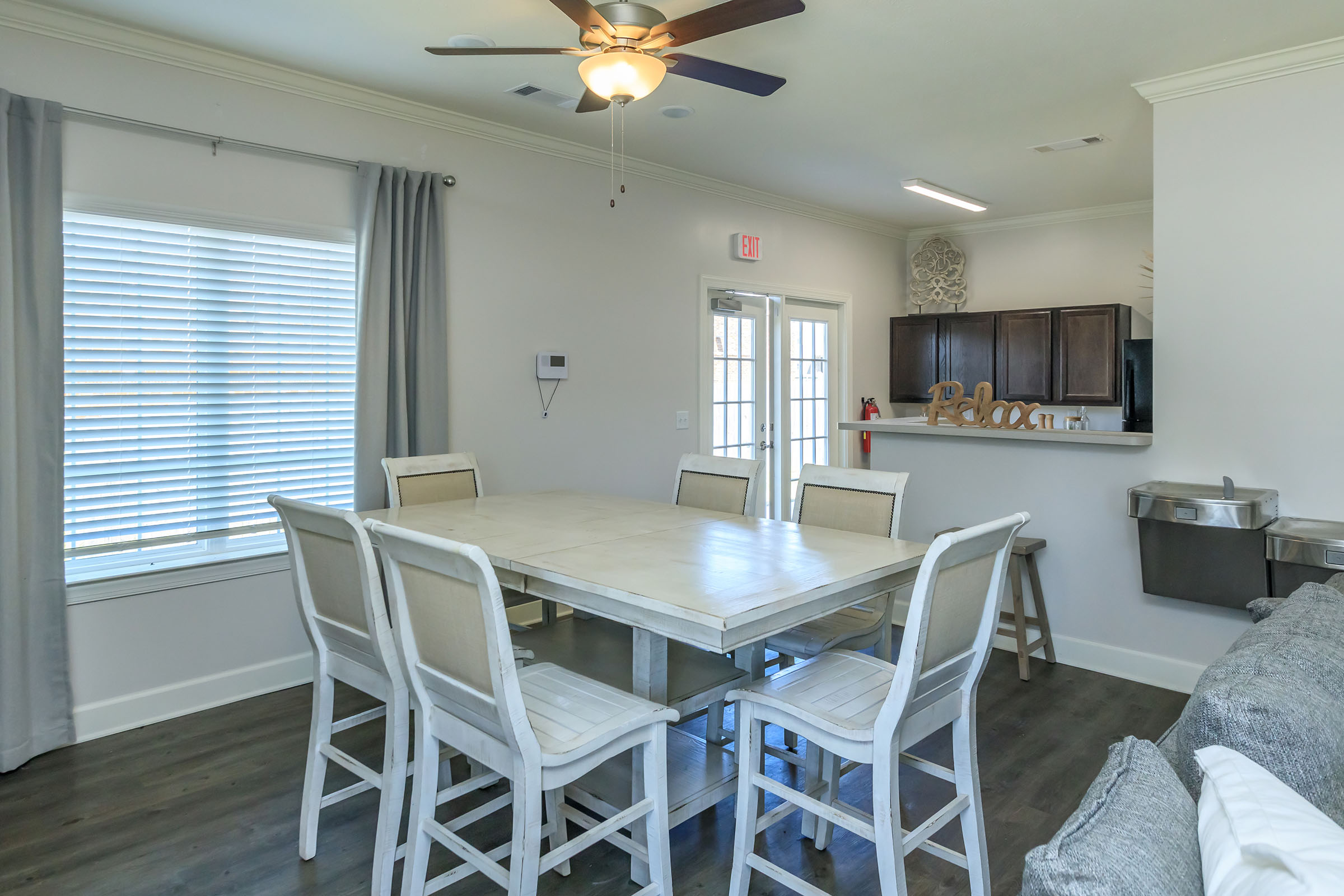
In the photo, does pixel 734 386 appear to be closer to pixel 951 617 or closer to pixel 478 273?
pixel 478 273

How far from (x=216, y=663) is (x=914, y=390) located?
5495mm

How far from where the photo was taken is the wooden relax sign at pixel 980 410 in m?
3.95

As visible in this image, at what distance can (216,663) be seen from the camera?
3.33 m

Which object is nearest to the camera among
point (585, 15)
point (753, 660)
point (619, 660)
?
point (585, 15)

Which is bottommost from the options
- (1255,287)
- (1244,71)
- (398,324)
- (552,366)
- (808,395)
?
(808,395)

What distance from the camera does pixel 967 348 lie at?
6551 millimetres

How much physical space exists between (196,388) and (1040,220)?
607 cm

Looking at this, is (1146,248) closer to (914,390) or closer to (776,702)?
(914,390)

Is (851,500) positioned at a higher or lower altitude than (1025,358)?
lower

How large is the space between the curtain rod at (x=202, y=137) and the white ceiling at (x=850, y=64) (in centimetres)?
35

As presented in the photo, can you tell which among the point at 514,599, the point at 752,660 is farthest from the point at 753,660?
the point at 514,599

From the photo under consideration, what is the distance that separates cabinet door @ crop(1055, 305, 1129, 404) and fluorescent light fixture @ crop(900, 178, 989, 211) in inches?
42.4

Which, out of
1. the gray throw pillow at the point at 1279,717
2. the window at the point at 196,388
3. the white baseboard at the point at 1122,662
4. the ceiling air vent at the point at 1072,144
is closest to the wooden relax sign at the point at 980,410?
the white baseboard at the point at 1122,662

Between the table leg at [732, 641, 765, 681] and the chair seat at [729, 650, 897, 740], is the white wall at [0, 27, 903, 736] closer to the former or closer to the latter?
the table leg at [732, 641, 765, 681]
